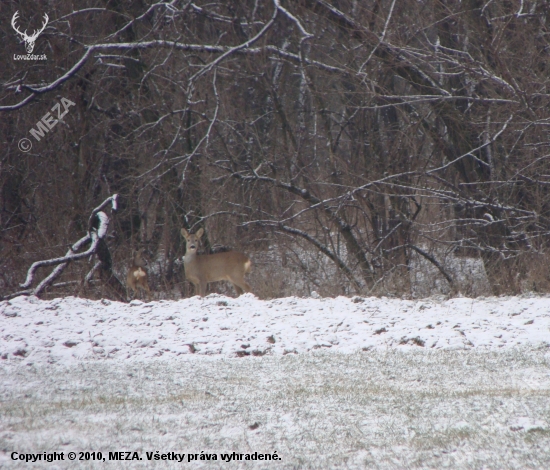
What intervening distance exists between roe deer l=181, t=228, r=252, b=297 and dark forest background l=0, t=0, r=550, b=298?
0.56 meters

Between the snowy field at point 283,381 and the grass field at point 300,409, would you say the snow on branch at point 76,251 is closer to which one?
the snowy field at point 283,381

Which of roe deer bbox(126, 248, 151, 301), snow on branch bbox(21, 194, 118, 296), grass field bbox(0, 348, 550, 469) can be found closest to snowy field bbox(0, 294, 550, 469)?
grass field bbox(0, 348, 550, 469)

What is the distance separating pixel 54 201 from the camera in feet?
52.9

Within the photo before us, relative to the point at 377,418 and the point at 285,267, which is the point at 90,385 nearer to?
the point at 377,418

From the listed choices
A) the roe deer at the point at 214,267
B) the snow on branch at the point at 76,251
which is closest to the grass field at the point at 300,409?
the snow on branch at the point at 76,251

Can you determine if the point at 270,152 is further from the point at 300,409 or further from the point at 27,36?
the point at 300,409

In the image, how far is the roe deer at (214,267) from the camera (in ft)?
46.0

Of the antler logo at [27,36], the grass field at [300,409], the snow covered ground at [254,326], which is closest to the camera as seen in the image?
the grass field at [300,409]

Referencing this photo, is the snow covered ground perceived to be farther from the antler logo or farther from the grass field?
the antler logo

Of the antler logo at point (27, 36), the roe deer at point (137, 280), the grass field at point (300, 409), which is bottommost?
the grass field at point (300, 409)

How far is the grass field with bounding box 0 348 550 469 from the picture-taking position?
4.07 metres

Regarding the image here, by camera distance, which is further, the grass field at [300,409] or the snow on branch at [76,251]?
the snow on branch at [76,251]

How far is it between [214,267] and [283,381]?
26.4 feet

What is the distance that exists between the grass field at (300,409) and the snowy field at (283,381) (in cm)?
2
